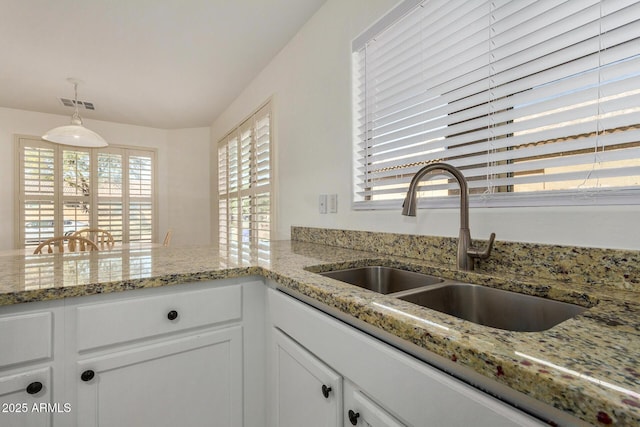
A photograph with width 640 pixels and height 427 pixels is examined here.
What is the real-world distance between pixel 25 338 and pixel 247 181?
8.20 feet

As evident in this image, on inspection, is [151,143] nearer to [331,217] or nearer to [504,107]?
→ [331,217]

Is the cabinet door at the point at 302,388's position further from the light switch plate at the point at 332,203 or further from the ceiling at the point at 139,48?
the ceiling at the point at 139,48

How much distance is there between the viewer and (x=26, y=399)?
85 centimetres

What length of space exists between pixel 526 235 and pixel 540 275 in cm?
13

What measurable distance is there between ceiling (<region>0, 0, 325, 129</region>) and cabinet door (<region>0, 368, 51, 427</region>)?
2.07m

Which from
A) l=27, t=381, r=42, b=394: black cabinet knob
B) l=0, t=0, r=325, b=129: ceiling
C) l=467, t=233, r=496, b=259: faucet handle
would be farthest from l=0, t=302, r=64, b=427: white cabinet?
l=0, t=0, r=325, b=129: ceiling

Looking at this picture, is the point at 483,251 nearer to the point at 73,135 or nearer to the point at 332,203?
the point at 332,203

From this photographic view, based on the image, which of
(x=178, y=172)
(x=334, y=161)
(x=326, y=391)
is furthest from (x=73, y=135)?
(x=326, y=391)

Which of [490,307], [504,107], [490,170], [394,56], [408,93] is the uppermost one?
[394,56]

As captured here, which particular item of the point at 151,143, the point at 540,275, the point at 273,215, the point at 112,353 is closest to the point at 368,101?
the point at 540,275

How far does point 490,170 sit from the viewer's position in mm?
1079

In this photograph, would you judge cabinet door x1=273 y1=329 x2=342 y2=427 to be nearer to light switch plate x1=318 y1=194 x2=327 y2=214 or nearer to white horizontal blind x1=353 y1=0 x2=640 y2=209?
white horizontal blind x1=353 y1=0 x2=640 y2=209

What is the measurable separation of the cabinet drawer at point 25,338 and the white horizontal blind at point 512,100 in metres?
1.31

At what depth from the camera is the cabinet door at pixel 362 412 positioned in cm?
65
